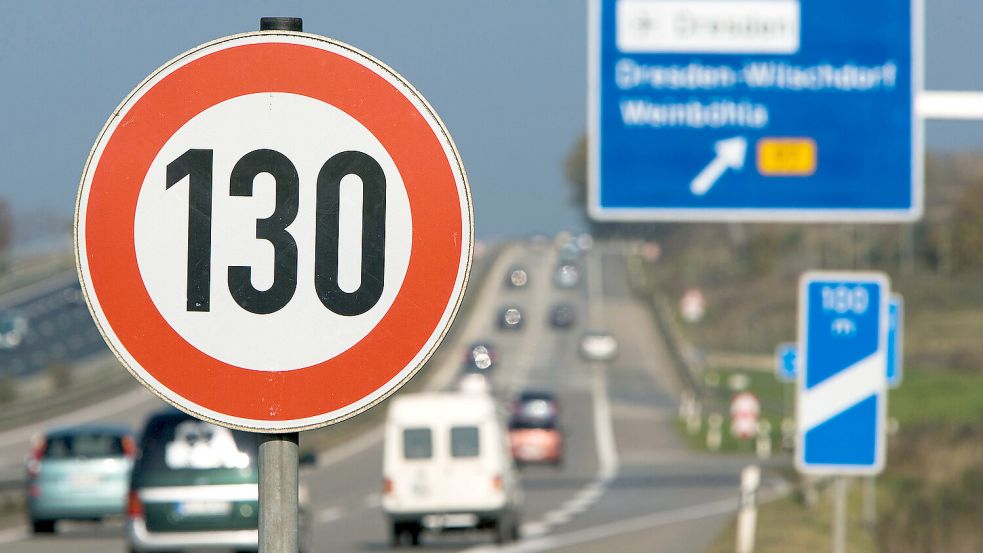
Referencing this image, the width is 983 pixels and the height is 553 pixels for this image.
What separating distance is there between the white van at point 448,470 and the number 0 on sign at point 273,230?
22.2 metres

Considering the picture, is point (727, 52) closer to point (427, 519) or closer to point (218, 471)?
point (218, 471)

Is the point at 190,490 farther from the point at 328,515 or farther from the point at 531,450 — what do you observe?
the point at 531,450

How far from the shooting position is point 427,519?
26062 millimetres

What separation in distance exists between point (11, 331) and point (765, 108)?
73.5 metres

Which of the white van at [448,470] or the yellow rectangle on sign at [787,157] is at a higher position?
the yellow rectangle on sign at [787,157]

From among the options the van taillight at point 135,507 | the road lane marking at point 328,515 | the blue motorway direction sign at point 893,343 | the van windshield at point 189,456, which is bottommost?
the road lane marking at point 328,515

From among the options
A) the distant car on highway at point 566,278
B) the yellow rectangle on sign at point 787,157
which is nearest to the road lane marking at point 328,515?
the yellow rectangle on sign at point 787,157

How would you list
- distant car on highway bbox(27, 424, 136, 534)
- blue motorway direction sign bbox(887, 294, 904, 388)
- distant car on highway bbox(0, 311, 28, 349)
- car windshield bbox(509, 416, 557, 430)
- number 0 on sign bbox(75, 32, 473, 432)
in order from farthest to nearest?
distant car on highway bbox(0, 311, 28, 349) < car windshield bbox(509, 416, 557, 430) < distant car on highway bbox(27, 424, 136, 534) < blue motorway direction sign bbox(887, 294, 904, 388) < number 0 on sign bbox(75, 32, 473, 432)

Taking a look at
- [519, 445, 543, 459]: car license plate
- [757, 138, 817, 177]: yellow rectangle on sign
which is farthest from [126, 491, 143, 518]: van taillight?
[519, 445, 543, 459]: car license plate

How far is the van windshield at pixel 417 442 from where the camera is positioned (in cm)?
2694

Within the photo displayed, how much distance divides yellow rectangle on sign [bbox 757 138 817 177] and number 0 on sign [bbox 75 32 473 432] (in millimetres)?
7546

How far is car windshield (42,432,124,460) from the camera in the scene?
27812 millimetres

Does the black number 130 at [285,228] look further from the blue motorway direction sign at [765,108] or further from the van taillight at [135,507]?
the van taillight at [135,507]

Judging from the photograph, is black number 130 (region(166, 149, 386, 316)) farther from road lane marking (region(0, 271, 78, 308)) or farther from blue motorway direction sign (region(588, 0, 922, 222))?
road lane marking (region(0, 271, 78, 308))
